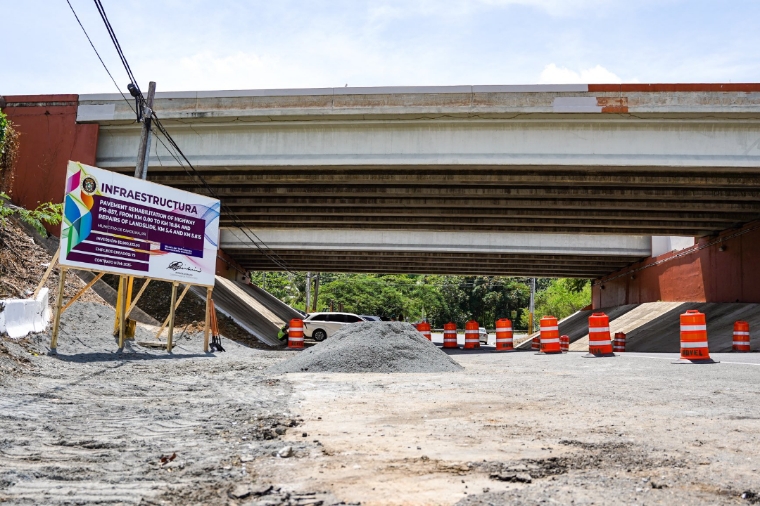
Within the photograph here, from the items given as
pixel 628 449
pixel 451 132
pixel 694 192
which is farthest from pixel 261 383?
pixel 694 192

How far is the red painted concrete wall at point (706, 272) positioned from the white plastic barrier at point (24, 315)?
23284mm

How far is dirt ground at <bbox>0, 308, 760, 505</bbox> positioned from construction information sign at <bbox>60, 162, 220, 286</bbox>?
5.79 meters

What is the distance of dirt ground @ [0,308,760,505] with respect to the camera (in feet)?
11.9

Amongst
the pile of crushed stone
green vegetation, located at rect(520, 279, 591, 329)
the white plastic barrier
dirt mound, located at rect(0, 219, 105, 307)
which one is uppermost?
green vegetation, located at rect(520, 279, 591, 329)

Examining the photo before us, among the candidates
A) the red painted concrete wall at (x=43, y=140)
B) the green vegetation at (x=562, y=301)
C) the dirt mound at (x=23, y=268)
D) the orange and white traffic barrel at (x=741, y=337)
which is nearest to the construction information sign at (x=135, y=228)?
the dirt mound at (x=23, y=268)

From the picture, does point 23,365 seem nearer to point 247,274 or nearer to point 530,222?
point 530,222

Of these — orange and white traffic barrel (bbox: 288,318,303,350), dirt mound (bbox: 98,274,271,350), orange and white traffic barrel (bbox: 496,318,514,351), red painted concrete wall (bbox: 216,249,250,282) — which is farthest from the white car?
orange and white traffic barrel (bbox: 496,318,514,351)

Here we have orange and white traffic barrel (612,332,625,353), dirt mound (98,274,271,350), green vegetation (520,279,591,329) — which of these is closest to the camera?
orange and white traffic barrel (612,332,625,353)

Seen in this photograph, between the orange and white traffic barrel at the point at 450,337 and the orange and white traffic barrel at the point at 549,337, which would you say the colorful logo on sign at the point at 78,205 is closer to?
the orange and white traffic barrel at the point at 549,337

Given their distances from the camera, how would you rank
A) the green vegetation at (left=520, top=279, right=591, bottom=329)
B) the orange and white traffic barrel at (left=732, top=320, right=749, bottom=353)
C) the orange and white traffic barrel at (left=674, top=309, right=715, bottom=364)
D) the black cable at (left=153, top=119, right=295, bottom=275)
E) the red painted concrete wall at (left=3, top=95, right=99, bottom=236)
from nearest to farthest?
the orange and white traffic barrel at (left=674, top=309, right=715, bottom=364), the orange and white traffic barrel at (left=732, top=320, right=749, bottom=353), the black cable at (left=153, top=119, right=295, bottom=275), the red painted concrete wall at (left=3, top=95, right=99, bottom=236), the green vegetation at (left=520, top=279, right=591, bottom=329)

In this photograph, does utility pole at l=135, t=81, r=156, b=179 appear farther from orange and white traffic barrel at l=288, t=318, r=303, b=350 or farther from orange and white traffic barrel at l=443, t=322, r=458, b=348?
orange and white traffic barrel at l=443, t=322, r=458, b=348

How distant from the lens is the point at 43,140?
23047 millimetres

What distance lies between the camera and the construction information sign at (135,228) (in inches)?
597

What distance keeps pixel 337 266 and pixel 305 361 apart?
105ft
